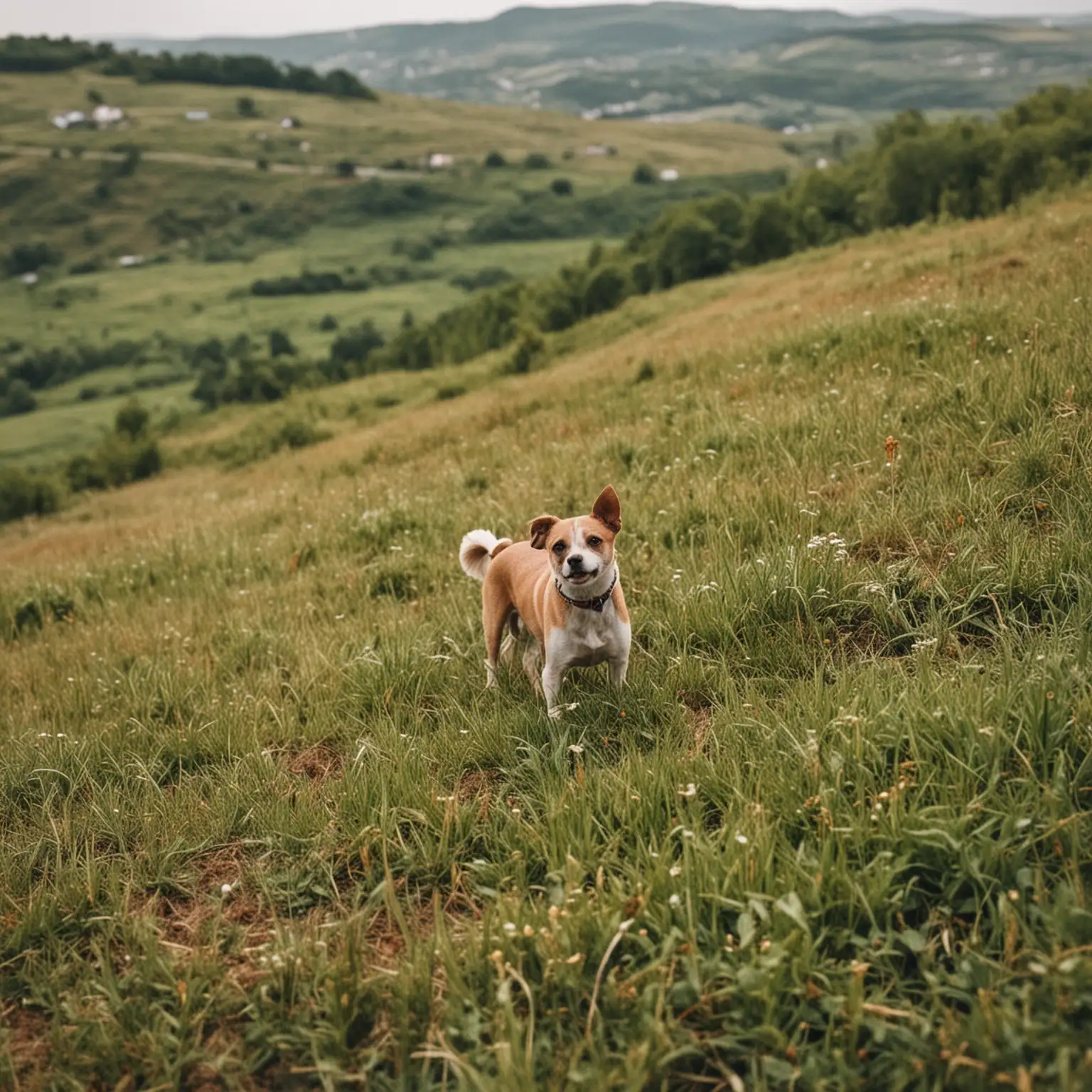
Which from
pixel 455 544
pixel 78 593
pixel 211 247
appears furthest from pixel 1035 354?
pixel 211 247

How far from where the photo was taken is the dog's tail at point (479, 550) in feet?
19.9

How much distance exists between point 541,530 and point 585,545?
20.4 inches

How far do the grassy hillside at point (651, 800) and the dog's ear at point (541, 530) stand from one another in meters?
0.92

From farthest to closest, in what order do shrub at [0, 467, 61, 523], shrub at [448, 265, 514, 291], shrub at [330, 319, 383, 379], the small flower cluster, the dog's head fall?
shrub at [448, 265, 514, 291]
shrub at [330, 319, 383, 379]
shrub at [0, 467, 61, 523]
the small flower cluster
the dog's head

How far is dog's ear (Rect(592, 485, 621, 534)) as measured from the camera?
15.7ft

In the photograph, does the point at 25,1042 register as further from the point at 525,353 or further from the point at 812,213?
the point at 812,213

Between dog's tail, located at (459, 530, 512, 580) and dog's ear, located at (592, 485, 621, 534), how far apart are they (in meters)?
1.24

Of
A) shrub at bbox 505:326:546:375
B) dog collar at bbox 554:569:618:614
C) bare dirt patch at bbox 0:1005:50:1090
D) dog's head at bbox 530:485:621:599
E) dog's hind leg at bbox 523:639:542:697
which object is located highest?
dog's head at bbox 530:485:621:599

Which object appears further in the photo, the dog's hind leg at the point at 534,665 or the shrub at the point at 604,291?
the shrub at the point at 604,291

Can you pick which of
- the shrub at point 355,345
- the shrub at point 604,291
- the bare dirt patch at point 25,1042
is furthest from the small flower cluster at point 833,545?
the shrub at point 355,345

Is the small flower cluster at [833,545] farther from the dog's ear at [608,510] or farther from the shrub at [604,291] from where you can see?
the shrub at [604,291]

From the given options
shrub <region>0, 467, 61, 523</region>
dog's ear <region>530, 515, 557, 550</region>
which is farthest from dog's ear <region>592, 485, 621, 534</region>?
shrub <region>0, 467, 61, 523</region>

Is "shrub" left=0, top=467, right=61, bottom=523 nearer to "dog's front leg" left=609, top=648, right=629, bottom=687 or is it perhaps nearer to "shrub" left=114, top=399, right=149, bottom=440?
"shrub" left=114, top=399, right=149, bottom=440

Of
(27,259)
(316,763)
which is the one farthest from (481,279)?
(316,763)
